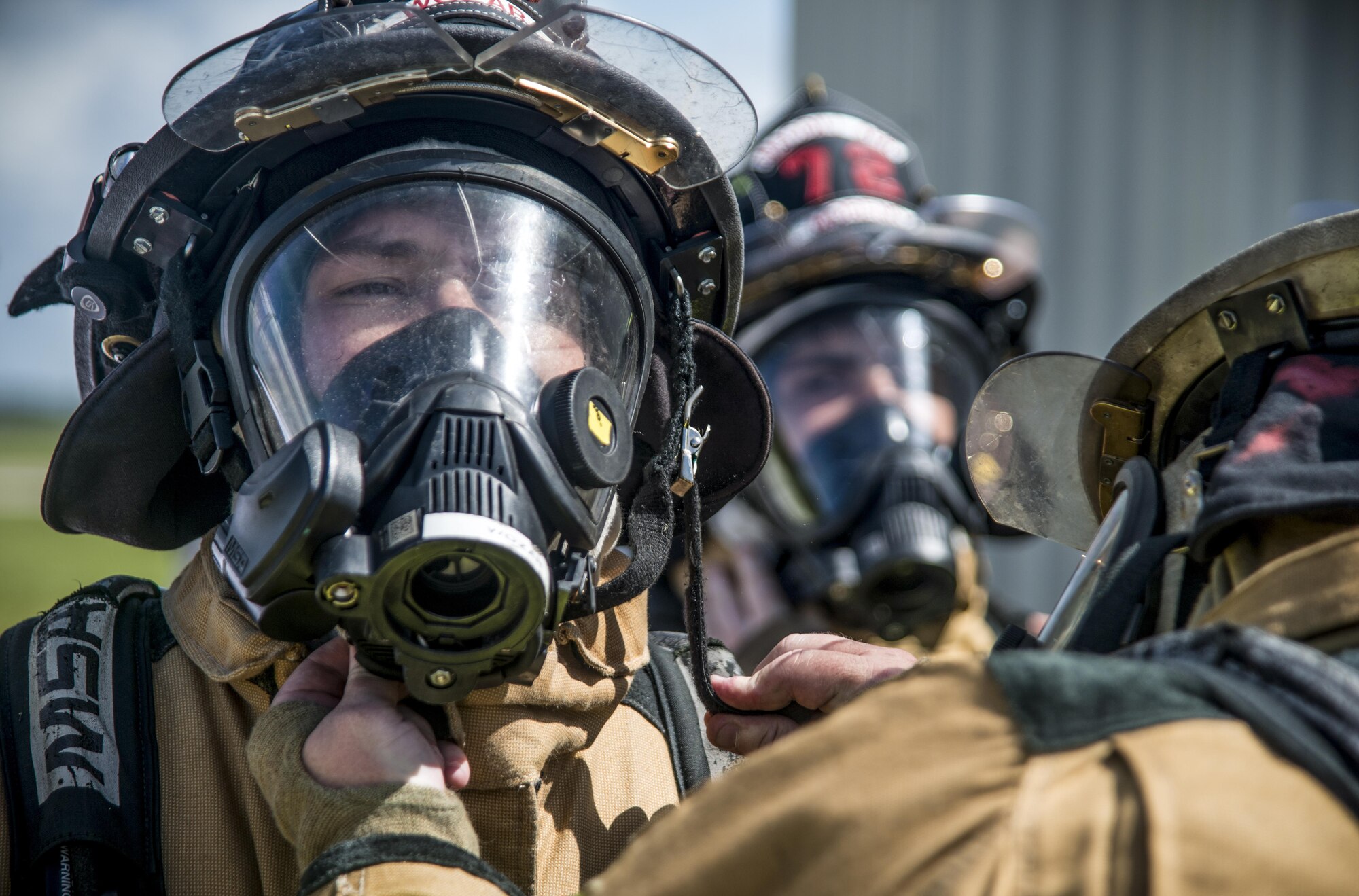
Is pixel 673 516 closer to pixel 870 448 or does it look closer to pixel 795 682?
pixel 795 682

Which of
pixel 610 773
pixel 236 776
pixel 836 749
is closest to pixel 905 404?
pixel 610 773

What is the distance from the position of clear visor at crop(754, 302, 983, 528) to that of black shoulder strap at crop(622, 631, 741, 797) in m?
2.62

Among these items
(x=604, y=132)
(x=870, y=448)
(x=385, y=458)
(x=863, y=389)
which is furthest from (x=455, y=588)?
(x=863, y=389)

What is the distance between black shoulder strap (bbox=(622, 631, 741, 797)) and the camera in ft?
6.84

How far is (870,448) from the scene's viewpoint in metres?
4.83

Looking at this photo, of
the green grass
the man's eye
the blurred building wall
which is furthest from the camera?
the blurred building wall

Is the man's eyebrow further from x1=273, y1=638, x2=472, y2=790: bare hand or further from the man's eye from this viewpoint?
x1=273, y1=638, x2=472, y2=790: bare hand

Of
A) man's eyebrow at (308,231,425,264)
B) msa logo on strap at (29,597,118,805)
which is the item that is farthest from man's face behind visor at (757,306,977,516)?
msa logo on strap at (29,597,118,805)

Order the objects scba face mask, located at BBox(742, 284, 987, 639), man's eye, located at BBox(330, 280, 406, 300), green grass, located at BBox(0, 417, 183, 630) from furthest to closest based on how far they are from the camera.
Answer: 1. green grass, located at BBox(0, 417, 183, 630)
2. scba face mask, located at BBox(742, 284, 987, 639)
3. man's eye, located at BBox(330, 280, 406, 300)

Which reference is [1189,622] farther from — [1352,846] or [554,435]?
[554,435]

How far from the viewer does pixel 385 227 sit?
73.0 inches

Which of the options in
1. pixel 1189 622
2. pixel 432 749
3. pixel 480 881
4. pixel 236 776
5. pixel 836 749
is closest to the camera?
pixel 836 749

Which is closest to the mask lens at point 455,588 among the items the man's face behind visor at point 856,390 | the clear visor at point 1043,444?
the clear visor at point 1043,444

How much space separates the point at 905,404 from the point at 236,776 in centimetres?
345
